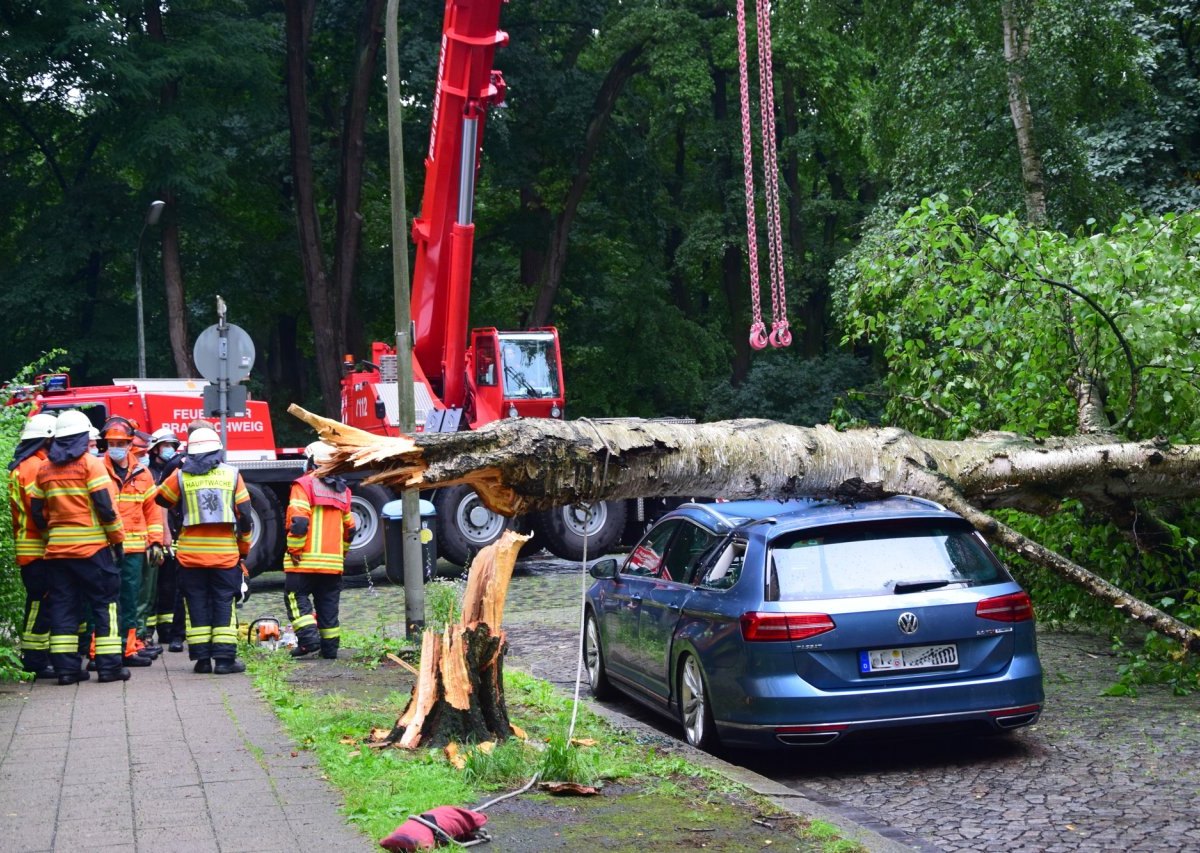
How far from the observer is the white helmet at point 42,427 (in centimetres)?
1024

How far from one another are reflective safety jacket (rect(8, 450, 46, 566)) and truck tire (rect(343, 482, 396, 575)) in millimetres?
7901

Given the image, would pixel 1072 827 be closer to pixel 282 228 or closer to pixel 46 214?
pixel 46 214

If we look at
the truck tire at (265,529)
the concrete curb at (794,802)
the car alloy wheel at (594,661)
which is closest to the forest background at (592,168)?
the car alloy wheel at (594,661)

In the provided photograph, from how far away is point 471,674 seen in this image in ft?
24.8

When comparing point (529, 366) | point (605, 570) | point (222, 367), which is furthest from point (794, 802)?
point (529, 366)

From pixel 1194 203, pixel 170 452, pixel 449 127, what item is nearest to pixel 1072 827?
pixel 170 452

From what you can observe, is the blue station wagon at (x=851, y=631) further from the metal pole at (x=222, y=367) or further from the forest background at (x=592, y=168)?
the metal pole at (x=222, y=367)

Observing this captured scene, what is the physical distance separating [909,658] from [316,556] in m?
5.16

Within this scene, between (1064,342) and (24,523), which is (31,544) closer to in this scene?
(24,523)

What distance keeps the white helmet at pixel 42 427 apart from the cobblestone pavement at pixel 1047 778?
14.6 feet

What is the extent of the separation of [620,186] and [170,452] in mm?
Result: 23603

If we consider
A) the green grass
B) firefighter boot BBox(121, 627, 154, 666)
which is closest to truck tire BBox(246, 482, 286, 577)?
firefighter boot BBox(121, 627, 154, 666)

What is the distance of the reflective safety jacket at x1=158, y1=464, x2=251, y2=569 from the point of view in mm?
10719

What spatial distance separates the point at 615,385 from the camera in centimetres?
3769
